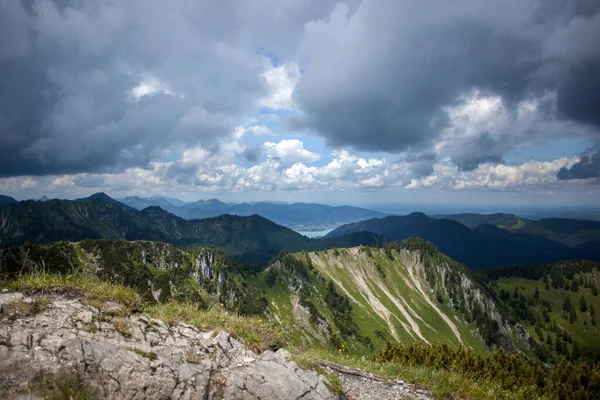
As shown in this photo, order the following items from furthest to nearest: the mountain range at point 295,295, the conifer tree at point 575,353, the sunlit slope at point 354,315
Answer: the conifer tree at point 575,353, the sunlit slope at point 354,315, the mountain range at point 295,295

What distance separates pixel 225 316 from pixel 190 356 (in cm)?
279

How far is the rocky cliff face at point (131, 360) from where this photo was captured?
7398 mm

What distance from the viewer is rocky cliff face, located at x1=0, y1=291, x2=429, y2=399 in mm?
7398

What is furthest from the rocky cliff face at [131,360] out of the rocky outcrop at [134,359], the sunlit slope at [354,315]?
the sunlit slope at [354,315]

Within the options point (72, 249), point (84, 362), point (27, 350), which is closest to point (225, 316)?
point (84, 362)

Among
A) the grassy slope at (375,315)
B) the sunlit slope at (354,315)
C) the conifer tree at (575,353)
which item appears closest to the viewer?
the sunlit slope at (354,315)

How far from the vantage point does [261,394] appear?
29.9ft

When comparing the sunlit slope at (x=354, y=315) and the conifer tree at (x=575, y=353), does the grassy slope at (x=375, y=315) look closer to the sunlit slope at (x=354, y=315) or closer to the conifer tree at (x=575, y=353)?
the sunlit slope at (x=354, y=315)

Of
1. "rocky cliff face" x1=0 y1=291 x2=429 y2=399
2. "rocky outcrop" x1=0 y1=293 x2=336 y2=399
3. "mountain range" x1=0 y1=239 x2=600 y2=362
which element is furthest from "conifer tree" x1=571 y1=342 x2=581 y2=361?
"rocky outcrop" x1=0 y1=293 x2=336 y2=399

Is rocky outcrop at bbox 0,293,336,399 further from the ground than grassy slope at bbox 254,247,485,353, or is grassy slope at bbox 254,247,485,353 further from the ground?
rocky outcrop at bbox 0,293,336,399

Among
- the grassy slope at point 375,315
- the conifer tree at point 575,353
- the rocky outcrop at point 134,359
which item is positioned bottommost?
the conifer tree at point 575,353

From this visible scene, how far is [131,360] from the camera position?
27.7 feet

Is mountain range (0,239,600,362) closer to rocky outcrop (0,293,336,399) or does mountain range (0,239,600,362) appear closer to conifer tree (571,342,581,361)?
conifer tree (571,342,581,361)

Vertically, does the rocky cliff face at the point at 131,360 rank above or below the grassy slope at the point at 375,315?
above
